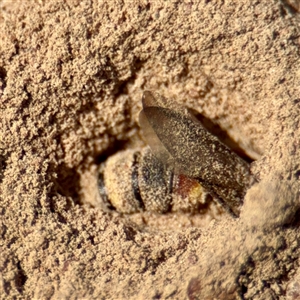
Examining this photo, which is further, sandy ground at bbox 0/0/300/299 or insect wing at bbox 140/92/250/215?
insect wing at bbox 140/92/250/215

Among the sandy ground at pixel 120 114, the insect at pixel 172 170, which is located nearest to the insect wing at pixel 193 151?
the insect at pixel 172 170

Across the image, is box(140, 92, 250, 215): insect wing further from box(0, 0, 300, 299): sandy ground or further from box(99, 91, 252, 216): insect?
box(0, 0, 300, 299): sandy ground

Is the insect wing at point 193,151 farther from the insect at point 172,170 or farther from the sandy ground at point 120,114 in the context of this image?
the sandy ground at point 120,114

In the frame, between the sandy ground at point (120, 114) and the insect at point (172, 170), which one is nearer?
the sandy ground at point (120, 114)

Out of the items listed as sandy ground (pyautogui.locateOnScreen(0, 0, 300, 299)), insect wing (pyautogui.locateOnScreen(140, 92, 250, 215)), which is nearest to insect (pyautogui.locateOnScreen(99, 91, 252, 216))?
insect wing (pyautogui.locateOnScreen(140, 92, 250, 215))

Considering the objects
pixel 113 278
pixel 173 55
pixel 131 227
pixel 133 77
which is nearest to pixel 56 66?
pixel 133 77

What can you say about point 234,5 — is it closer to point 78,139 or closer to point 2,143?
point 78,139
